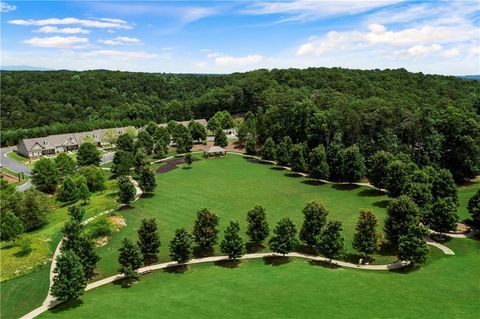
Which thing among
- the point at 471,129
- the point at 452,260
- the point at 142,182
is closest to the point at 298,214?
the point at 452,260

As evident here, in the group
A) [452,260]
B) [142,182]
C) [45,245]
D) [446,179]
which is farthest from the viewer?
[142,182]

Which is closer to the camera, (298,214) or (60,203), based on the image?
(298,214)

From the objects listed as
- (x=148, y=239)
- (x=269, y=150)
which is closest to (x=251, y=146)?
(x=269, y=150)

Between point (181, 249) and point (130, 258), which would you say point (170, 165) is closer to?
point (181, 249)

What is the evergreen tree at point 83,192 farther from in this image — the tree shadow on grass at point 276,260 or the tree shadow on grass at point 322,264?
the tree shadow on grass at point 322,264

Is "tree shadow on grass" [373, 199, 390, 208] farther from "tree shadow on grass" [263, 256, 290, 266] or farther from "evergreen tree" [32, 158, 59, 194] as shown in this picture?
"evergreen tree" [32, 158, 59, 194]

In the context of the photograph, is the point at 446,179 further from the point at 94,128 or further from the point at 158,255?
the point at 94,128

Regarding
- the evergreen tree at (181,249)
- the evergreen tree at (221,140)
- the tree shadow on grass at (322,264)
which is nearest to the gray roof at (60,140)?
the evergreen tree at (221,140)
